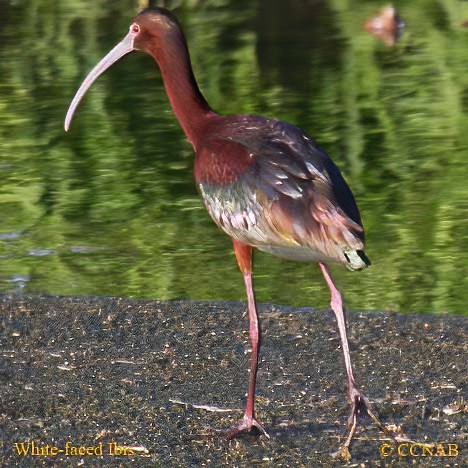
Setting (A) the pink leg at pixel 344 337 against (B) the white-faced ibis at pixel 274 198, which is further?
(A) the pink leg at pixel 344 337

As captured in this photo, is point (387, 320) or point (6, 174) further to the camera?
point (6, 174)

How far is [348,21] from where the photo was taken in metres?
14.3

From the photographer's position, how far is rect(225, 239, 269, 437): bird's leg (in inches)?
194

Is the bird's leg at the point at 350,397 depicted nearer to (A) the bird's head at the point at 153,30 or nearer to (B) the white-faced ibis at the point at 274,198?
(B) the white-faced ibis at the point at 274,198

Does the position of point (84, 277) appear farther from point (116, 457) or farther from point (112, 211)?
point (116, 457)

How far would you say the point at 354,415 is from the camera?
15.8ft

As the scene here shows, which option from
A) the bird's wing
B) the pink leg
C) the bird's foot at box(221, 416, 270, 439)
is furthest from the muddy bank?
the bird's wing

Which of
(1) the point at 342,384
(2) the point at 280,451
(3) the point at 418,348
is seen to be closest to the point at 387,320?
(3) the point at 418,348

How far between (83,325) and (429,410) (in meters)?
2.03

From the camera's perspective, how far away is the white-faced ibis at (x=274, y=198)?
188 inches

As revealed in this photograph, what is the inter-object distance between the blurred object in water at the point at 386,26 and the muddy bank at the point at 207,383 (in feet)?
25.6

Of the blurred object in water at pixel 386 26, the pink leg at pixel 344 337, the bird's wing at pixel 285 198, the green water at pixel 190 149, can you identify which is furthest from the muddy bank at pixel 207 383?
Result: the blurred object in water at pixel 386 26

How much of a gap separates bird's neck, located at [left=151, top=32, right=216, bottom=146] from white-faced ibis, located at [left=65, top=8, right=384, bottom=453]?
0.01 meters

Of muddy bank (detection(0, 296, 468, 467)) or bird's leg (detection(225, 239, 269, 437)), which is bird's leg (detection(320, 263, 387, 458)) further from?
bird's leg (detection(225, 239, 269, 437))
